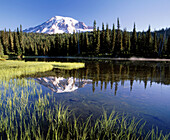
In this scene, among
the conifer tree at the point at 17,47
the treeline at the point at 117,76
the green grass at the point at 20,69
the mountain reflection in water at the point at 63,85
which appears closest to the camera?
the mountain reflection in water at the point at 63,85

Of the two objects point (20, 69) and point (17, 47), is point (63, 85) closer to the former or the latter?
point (20, 69)

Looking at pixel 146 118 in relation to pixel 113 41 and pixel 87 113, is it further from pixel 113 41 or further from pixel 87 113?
pixel 113 41

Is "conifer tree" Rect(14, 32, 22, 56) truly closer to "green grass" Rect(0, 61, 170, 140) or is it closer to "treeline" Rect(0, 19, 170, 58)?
"treeline" Rect(0, 19, 170, 58)

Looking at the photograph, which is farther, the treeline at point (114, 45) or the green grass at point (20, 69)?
the treeline at point (114, 45)

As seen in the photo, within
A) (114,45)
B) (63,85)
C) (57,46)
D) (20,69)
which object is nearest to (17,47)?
(57,46)

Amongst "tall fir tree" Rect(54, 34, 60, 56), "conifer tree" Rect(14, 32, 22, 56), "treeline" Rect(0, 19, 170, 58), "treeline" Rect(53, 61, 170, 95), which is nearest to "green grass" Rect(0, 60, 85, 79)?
"treeline" Rect(53, 61, 170, 95)

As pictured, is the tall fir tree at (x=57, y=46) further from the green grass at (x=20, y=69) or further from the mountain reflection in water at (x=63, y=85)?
the mountain reflection in water at (x=63, y=85)

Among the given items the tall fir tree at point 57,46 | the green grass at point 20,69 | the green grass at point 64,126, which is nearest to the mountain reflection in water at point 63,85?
the green grass at point 64,126

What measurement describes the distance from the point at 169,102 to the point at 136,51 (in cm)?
7044

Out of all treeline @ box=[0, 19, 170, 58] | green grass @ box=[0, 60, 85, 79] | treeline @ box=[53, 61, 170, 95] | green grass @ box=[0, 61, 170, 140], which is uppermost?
treeline @ box=[0, 19, 170, 58]

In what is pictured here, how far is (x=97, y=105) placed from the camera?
22.9ft

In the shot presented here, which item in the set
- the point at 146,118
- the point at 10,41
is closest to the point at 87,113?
the point at 146,118

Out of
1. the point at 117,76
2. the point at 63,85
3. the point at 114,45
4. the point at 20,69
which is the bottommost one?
the point at 63,85

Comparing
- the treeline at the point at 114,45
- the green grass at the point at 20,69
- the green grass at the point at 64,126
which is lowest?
the green grass at the point at 64,126
